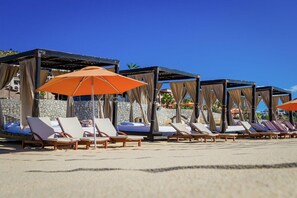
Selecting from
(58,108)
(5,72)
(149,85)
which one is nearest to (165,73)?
(149,85)

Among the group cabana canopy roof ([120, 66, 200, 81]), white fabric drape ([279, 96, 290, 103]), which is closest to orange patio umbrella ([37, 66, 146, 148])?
cabana canopy roof ([120, 66, 200, 81])

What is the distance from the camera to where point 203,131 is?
12359 mm

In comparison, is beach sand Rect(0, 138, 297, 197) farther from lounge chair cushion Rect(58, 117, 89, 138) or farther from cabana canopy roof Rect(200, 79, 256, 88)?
cabana canopy roof Rect(200, 79, 256, 88)

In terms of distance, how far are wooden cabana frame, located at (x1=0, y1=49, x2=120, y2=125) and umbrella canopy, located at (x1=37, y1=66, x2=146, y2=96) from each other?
1.44 m

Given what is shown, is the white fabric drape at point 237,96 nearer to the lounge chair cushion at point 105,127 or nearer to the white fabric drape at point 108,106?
the white fabric drape at point 108,106

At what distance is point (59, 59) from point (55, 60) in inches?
13.6

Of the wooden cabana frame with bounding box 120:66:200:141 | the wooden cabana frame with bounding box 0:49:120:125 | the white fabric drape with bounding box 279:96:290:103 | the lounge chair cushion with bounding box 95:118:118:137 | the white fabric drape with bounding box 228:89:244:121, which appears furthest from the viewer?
the white fabric drape with bounding box 279:96:290:103

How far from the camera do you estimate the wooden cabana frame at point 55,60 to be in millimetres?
9805

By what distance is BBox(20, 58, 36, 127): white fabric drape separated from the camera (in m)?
9.92

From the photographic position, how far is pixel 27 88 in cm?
1007

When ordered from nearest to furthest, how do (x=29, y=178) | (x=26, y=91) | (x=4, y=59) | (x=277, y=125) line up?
(x=29, y=178) < (x=26, y=91) < (x=4, y=59) < (x=277, y=125)

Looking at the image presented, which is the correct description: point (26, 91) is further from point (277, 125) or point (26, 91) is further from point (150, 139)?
point (277, 125)

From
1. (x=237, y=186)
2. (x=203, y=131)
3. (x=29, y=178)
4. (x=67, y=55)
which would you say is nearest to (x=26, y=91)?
A: (x=67, y=55)

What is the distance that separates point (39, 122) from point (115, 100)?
400cm
